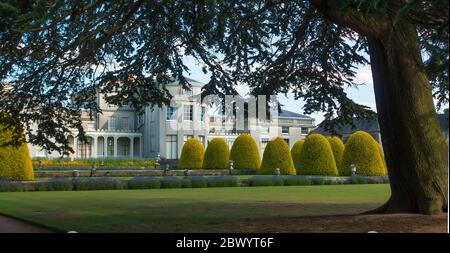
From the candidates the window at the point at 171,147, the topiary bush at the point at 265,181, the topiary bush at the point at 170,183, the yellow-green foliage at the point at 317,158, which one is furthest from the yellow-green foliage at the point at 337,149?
the window at the point at 171,147

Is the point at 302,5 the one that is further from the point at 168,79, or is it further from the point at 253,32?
the point at 168,79

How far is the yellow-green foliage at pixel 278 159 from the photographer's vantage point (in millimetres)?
35188

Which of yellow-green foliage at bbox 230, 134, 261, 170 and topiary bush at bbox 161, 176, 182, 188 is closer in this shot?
topiary bush at bbox 161, 176, 182, 188

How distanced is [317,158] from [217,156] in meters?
9.38

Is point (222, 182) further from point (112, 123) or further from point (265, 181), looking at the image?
point (112, 123)

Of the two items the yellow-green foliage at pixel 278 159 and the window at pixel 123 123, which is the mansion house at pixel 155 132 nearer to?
the window at pixel 123 123

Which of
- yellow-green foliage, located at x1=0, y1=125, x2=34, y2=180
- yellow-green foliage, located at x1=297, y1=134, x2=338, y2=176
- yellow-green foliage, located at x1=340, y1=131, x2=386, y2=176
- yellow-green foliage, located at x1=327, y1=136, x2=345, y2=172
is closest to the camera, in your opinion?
yellow-green foliage, located at x1=0, y1=125, x2=34, y2=180

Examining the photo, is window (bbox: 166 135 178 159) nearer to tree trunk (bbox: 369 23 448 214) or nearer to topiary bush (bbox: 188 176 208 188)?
topiary bush (bbox: 188 176 208 188)

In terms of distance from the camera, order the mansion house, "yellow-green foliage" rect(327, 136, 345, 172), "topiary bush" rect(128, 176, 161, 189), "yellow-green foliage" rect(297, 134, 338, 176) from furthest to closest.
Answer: the mansion house < "yellow-green foliage" rect(327, 136, 345, 172) < "yellow-green foliage" rect(297, 134, 338, 176) < "topiary bush" rect(128, 176, 161, 189)

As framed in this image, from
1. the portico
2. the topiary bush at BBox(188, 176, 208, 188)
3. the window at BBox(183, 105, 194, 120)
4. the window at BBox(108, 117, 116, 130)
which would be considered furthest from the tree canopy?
the window at BBox(108, 117, 116, 130)

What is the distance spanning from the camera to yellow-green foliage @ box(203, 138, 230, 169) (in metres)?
40.2

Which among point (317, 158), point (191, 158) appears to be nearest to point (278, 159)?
point (317, 158)

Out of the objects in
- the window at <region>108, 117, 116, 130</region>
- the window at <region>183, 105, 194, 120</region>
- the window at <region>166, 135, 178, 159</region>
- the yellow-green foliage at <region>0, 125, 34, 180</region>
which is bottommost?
the yellow-green foliage at <region>0, 125, 34, 180</region>

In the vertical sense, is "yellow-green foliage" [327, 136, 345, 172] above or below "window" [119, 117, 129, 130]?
below
